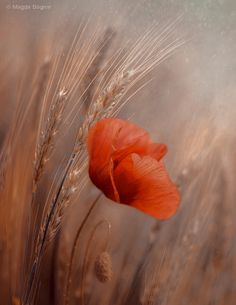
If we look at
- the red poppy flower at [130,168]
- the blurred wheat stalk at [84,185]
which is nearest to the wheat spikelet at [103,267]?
the blurred wheat stalk at [84,185]

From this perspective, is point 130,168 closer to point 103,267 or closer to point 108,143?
point 108,143

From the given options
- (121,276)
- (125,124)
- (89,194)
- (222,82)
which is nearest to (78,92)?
(125,124)

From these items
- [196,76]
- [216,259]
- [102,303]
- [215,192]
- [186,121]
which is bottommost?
[102,303]

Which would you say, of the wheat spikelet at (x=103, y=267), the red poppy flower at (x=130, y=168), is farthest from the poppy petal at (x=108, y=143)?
the wheat spikelet at (x=103, y=267)

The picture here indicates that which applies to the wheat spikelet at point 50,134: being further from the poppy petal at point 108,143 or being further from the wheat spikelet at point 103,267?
the wheat spikelet at point 103,267

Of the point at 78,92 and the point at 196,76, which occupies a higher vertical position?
the point at 196,76

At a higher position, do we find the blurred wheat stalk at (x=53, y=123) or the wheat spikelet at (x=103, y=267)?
the blurred wheat stalk at (x=53, y=123)

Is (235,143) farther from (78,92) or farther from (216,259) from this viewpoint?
(78,92)

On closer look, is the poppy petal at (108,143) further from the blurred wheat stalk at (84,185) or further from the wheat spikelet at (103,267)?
the wheat spikelet at (103,267)

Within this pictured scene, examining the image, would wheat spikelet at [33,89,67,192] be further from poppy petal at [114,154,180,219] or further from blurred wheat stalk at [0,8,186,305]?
poppy petal at [114,154,180,219]
